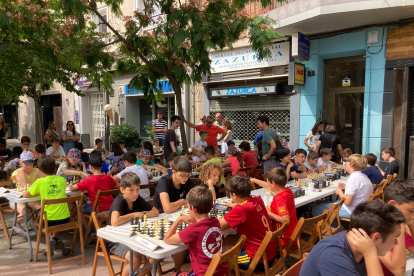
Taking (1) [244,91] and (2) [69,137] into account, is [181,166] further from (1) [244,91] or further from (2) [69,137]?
(1) [244,91]

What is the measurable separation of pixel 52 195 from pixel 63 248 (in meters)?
0.75

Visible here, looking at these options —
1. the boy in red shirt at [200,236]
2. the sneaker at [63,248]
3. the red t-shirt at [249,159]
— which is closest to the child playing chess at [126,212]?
the boy in red shirt at [200,236]

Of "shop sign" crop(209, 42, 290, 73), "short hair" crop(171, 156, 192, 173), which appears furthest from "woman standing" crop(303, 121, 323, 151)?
"short hair" crop(171, 156, 192, 173)

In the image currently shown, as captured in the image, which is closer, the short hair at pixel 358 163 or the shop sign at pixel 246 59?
the short hair at pixel 358 163

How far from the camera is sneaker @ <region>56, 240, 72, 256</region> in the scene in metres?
4.41

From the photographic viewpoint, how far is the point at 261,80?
11219 mm

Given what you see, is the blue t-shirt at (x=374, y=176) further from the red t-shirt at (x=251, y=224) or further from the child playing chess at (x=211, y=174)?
the red t-shirt at (x=251, y=224)

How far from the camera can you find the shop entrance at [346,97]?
9.50 m

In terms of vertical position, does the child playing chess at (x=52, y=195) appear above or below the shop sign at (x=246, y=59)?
below

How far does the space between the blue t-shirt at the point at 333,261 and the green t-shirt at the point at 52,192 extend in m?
3.50

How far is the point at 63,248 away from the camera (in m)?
4.45

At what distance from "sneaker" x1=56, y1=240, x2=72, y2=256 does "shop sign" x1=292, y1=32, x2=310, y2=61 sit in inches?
307

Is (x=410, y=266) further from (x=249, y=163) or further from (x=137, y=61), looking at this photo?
(x=137, y=61)

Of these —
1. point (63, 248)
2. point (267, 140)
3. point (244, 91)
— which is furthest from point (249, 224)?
point (244, 91)
